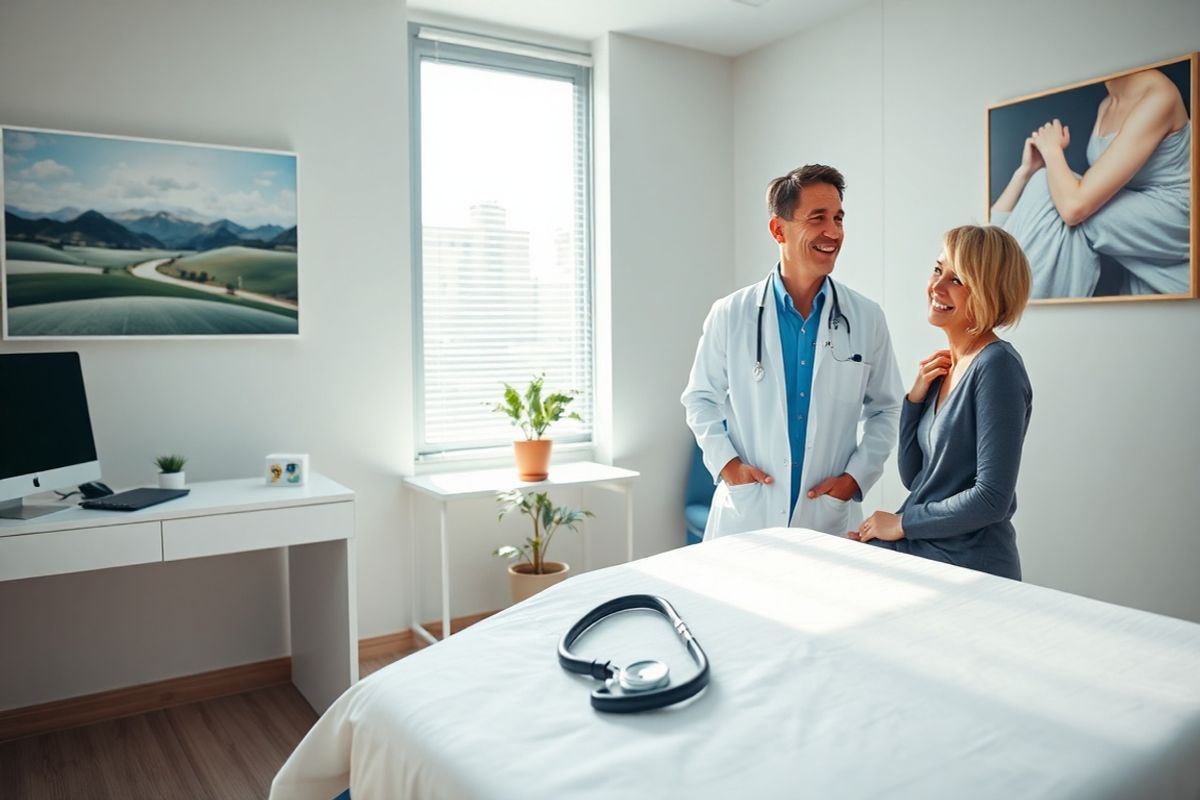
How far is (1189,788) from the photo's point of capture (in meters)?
0.96

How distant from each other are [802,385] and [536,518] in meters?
1.58

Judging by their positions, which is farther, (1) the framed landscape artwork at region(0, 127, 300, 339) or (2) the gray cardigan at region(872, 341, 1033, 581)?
(1) the framed landscape artwork at region(0, 127, 300, 339)

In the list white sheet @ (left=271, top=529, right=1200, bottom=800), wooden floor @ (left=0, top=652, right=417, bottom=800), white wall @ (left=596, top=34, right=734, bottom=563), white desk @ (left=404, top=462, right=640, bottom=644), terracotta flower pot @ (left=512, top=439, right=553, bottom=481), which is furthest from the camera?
white wall @ (left=596, top=34, right=734, bottom=563)

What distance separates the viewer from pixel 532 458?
3.52m

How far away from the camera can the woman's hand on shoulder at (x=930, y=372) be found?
2010 millimetres

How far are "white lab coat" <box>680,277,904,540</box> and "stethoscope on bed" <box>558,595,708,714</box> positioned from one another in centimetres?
109

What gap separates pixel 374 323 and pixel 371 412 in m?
0.35

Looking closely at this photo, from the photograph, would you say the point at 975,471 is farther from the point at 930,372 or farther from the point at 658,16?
the point at 658,16

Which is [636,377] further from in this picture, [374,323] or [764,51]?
[764,51]

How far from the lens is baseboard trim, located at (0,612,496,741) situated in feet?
9.27

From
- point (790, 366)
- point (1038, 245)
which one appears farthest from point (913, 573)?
point (1038, 245)

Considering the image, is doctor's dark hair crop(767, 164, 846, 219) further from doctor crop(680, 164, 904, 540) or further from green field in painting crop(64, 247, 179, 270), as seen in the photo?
green field in painting crop(64, 247, 179, 270)

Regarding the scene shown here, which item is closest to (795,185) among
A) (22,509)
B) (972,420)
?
(972,420)

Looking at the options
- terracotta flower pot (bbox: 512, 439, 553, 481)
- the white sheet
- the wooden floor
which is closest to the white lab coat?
the white sheet
